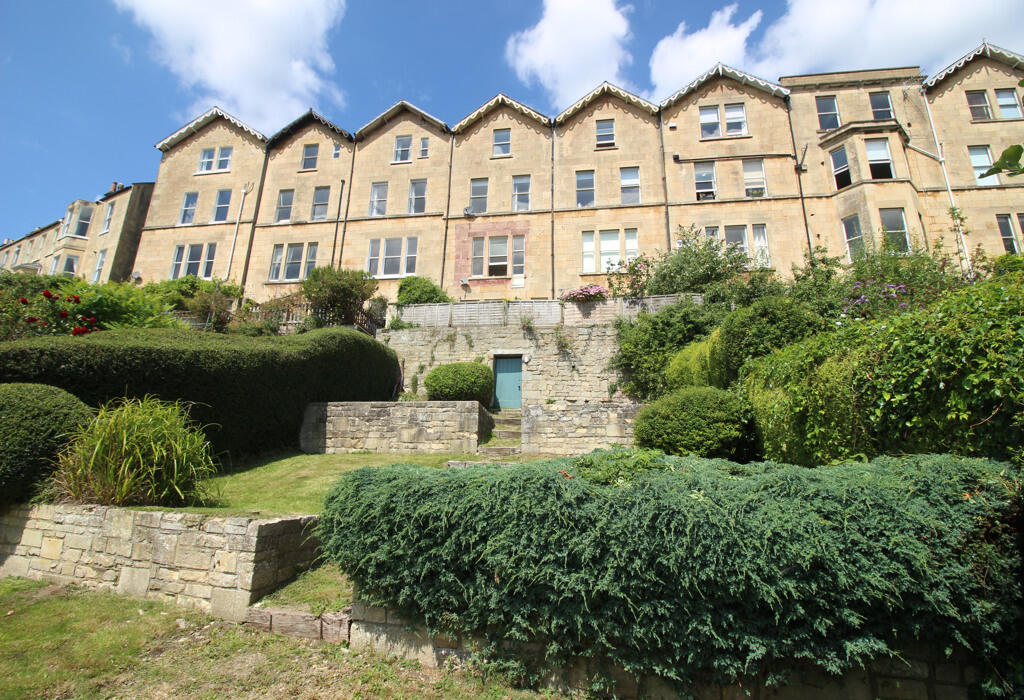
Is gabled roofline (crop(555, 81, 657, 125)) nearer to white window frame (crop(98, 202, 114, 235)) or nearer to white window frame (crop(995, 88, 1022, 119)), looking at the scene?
white window frame (crop(995, 88, 1022, 119))

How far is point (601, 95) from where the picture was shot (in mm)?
23781

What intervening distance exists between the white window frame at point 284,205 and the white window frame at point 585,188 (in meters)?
13.8

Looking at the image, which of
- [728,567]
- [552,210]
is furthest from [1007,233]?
[728,567]

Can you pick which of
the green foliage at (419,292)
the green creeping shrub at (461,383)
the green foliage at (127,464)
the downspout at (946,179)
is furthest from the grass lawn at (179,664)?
the downspout at (946,179)

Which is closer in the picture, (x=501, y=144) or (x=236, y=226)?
(x=501, y=144)

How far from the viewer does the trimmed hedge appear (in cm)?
836

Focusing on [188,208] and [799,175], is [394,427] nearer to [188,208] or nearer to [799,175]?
[799,175]

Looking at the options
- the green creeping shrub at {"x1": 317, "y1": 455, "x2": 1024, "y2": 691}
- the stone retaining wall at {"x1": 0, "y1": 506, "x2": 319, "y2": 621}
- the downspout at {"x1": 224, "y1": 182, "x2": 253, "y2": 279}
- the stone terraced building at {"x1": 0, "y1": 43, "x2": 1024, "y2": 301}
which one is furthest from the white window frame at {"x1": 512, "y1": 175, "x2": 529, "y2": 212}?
the green creeping shrub at {"x1": 317, "y1": 455, "x2": 1024, "y2": 691}

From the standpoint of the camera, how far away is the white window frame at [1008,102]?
2150 centimetres

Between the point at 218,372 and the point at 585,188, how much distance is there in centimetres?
1737

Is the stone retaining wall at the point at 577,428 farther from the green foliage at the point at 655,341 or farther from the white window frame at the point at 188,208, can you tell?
the white window frame at the point at 188,208

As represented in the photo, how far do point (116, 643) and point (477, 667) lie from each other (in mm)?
3574

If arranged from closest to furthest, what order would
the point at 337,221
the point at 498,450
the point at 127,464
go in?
1. the point at 127,464
2. the point at 498,450
3. the point at 337,221

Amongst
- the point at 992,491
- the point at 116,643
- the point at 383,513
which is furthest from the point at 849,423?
the point at 116,643
